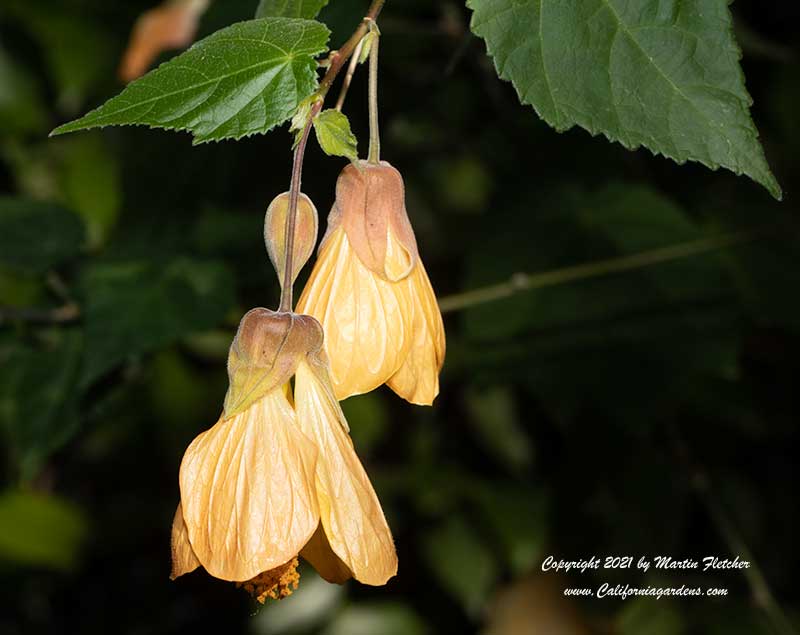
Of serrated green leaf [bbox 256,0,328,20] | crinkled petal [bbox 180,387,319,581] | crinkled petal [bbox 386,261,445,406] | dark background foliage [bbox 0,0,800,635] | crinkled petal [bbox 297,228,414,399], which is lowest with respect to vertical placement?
dark background foliage [bbox 0,0,800,635]

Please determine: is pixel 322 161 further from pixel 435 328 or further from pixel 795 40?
pixel 795 40

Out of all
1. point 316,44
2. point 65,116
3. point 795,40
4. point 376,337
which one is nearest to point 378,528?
point 376,337

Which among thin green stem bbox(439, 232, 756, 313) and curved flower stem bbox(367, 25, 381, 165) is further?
thin green stem bbox(439, 232, 756, 313)

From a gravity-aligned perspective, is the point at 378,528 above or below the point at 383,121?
above

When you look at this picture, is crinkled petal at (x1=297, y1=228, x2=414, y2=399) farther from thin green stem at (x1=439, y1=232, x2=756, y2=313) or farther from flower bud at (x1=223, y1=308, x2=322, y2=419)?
thin green stem at (x1=439, y1=232, x2=756, y2=313)

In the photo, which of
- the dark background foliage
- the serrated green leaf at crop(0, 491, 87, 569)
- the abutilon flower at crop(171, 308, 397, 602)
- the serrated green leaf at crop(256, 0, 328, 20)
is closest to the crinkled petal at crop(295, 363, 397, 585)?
the abutilon flower at crop(171, 308, 397, 602)

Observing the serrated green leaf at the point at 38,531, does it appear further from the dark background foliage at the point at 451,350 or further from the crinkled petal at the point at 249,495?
the crinkled petal at the point at 249,495

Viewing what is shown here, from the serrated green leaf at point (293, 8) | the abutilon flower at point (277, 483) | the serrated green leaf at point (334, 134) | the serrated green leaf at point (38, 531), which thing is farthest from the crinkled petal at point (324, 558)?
the serrated green leaf at point (38, 531)
